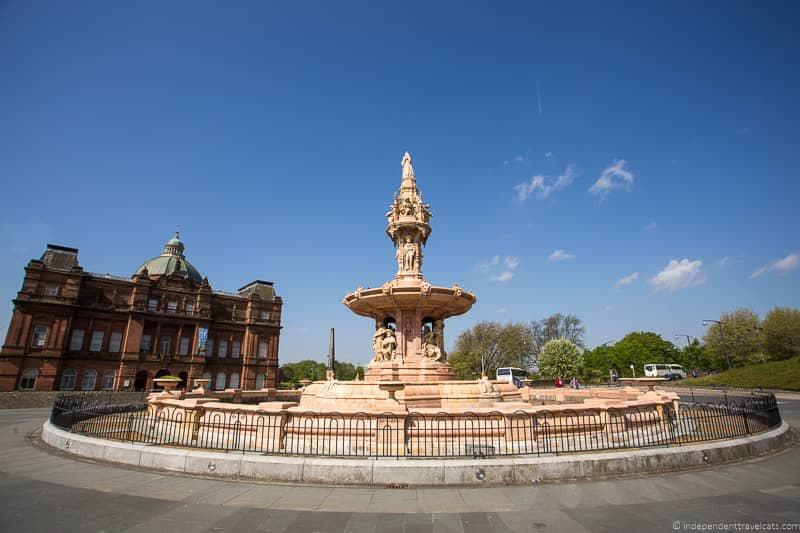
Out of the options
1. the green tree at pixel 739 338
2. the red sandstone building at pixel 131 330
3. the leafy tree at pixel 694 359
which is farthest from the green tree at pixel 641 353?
the red sandstone building at pixel 131 330

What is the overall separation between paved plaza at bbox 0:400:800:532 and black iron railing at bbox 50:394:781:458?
1493 mm

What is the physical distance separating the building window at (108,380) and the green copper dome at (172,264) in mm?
14303

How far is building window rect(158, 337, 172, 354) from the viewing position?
2004 inches

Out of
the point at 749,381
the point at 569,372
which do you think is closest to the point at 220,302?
the point at 569,372

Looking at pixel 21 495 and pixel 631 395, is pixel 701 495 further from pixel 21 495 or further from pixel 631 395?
pixel 631 395

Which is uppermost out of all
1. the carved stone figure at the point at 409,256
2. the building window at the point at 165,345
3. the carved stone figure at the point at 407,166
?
the carved stone figure at the point at 407,166

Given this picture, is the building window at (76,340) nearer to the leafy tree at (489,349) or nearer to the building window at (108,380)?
the building window at (108,380)

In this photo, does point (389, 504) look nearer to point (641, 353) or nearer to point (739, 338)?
point (739, 338)

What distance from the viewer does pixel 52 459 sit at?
9.36 meters

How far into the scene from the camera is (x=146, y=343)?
5009cm

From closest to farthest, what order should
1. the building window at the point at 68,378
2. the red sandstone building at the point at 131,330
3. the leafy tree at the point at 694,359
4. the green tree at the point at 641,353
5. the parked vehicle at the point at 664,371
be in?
the red sandstone building at the point at 131,330 → the building window at the point at 68,378 → the parked vehicle at the point at 664,371 → the green tree at the point at 641,353 → the leafy tree at the point at 694,359

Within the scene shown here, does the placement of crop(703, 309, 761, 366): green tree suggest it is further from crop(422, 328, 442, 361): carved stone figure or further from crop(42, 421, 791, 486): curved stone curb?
crop(42, 421, 791, 486): curved stone curb

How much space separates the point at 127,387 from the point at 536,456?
54097 mm

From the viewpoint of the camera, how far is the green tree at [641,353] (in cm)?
7556
